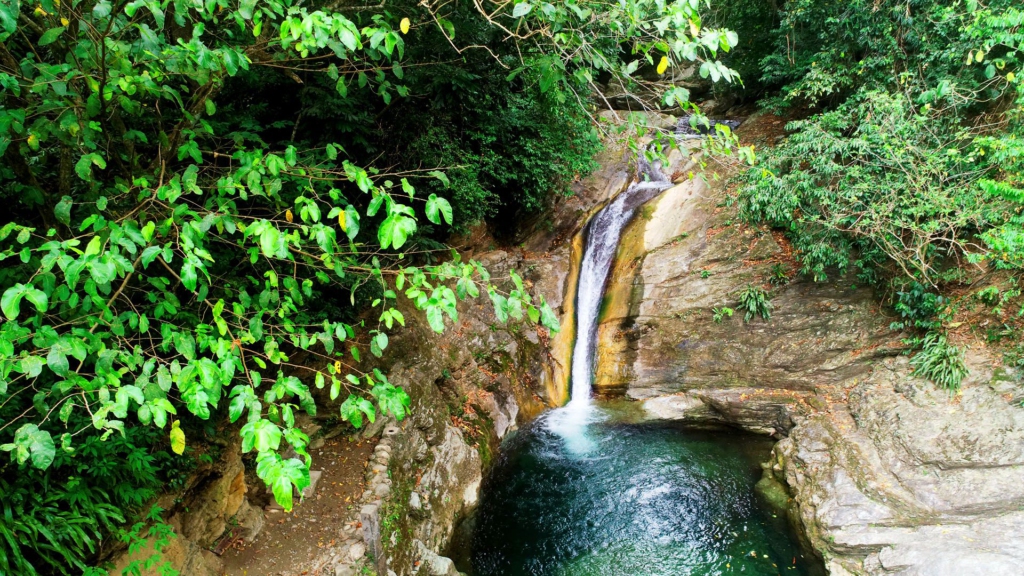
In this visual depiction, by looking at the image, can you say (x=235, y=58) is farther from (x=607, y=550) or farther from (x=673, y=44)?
(x=607, y=550)

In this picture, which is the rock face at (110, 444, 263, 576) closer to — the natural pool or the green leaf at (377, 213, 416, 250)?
the natural pool

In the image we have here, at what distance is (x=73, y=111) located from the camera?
2.88 metres

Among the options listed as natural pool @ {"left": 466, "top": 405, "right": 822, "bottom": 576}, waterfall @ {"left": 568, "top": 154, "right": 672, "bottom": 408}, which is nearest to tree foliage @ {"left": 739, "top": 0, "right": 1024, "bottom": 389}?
waterfall @ {"left": 568, "top": 154, "right": 672, "bottom": 408}

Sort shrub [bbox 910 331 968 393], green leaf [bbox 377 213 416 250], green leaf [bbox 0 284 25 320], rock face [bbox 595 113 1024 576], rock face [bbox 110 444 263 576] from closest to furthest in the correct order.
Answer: green leaf [bbox 0 284 25 320] < green leaf [bbox 377 213 416 250] < rock face [bbox 110 444 263 576] < rock face [bbox 595 113 1024 576] < shrub [bbox 910 331 968 393]

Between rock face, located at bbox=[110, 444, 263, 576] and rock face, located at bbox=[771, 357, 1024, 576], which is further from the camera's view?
rock face, located at bbox=[771, 357, 1024, 576]

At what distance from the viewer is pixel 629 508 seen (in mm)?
7176

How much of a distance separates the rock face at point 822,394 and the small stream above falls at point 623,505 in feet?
1.76

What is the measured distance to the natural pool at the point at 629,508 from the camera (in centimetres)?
629

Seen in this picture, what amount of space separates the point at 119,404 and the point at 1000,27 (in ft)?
33.4

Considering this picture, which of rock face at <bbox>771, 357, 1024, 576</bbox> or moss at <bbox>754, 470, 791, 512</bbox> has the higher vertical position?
rock face at <bbox>771, 357, 1024, 576</bbox>

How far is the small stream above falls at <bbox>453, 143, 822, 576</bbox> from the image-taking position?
6301 mm

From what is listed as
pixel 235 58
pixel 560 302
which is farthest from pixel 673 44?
pixel 560 302

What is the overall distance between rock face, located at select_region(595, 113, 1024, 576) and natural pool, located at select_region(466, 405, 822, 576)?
0.53m

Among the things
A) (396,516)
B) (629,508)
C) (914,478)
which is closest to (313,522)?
(396,516)
